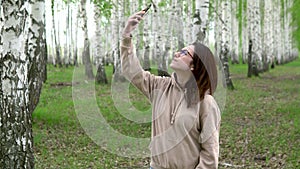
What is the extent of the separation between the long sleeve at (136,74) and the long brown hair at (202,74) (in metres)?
0.25

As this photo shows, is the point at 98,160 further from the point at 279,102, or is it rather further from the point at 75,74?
the point at 279,102

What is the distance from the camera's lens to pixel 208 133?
3.08m

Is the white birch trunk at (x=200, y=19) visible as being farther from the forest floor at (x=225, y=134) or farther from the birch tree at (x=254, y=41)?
the birch tree at (x=254, y=41)

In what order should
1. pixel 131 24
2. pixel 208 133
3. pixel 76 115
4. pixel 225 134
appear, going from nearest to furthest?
pixel 208 133
pixel 131 24
pixel 76 115
pixel 225 134

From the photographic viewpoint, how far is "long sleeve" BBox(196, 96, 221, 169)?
3076 millimetres

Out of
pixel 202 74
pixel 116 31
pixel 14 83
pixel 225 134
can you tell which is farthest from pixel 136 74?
pixel 116 31

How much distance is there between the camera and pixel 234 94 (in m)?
17.7

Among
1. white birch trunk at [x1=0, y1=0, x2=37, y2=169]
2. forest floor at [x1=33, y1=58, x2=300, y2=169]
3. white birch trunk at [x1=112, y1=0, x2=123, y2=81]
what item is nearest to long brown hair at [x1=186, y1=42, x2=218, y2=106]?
forest floor at [x1=33, y1=58, x2=300, y2=169]

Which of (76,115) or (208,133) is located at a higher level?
(208,133)

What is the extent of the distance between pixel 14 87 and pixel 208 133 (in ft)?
8.53

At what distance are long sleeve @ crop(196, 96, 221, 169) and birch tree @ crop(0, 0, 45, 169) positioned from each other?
2.56m

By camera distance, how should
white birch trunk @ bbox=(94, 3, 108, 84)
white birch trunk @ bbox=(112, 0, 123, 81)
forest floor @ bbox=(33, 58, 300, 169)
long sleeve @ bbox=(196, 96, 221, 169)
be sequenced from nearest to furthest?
long sleeve @ bbox=(196, 96, 221, 169)
forest floor @ bbox=(33, 58, 300, 169)
white birch trunk @ bbox=(94, 3, 108, 84)
white birch trunk @ bbox=(112, 0, 123, 81)

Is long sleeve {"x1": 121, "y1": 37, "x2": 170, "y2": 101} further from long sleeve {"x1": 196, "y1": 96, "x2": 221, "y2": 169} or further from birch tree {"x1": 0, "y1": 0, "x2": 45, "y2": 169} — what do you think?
birch tree {"x1": 0, "y1": 0, "x2": 45, "y2": 169}

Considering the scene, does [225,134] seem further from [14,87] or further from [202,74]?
[202,74]
